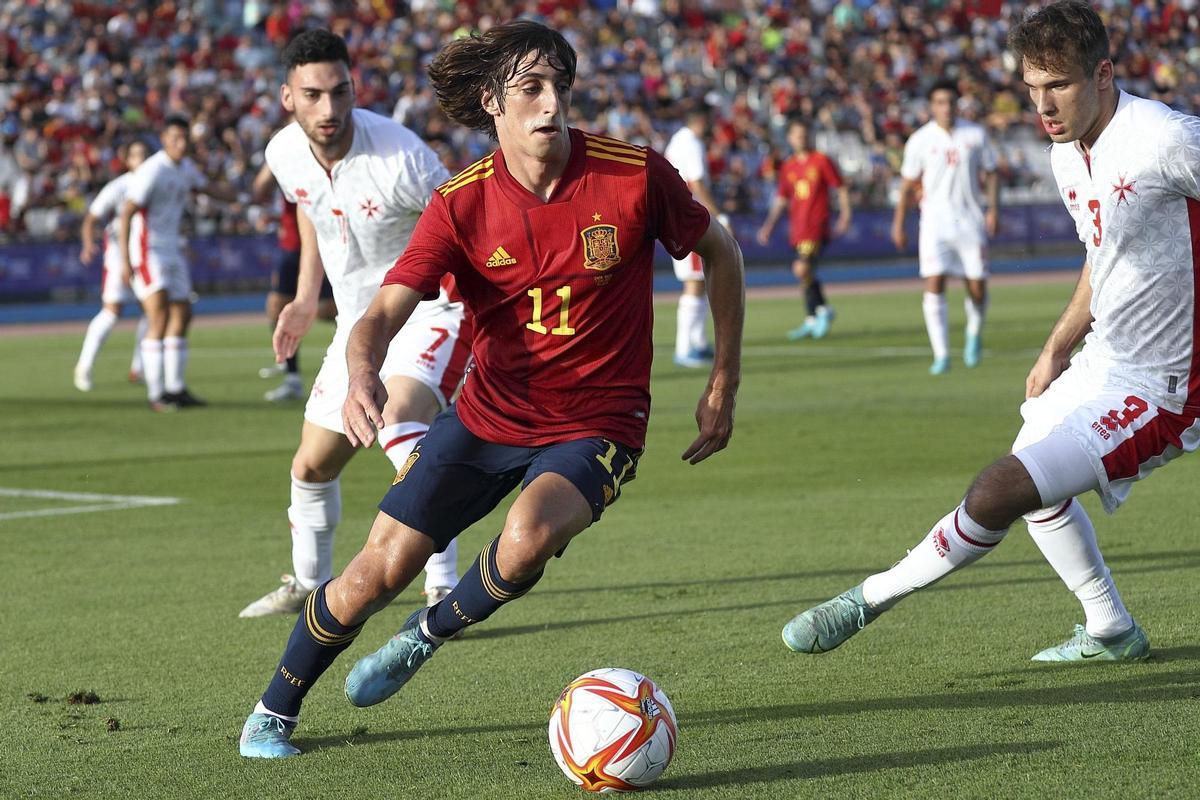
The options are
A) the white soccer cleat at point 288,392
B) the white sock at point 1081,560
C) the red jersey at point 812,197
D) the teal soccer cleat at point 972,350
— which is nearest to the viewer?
the white sock at point 1081,560

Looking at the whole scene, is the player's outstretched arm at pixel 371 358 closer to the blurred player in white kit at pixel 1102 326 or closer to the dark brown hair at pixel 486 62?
the dark brown hair at pixel 486 62

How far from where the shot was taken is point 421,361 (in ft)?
21.7

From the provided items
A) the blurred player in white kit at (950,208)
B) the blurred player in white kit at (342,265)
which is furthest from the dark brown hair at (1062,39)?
the blurred player in white kit at (950,208)

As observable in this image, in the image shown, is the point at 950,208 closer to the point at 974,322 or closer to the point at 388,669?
the point at 974,322

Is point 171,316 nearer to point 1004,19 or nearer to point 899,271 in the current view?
point 899,271

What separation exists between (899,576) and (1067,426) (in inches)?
26.8

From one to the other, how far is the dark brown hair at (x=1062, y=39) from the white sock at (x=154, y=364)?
Answer: 438 inches

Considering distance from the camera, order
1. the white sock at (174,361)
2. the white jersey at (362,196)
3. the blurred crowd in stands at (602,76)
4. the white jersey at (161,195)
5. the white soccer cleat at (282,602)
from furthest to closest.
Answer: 1. the blurred crowd in stands at (602,76)
2. the white jersey at (161,195)
3. the white sock at (174,361)
4. the white soccer cleat at (282,602)
5. the white jersey at (362,196)

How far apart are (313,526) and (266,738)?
2110mm

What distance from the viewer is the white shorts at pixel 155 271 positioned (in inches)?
595

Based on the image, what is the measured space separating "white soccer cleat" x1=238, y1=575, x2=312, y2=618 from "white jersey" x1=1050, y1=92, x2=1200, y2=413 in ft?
11.2

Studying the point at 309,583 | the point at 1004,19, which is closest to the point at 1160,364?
the point at 309,583

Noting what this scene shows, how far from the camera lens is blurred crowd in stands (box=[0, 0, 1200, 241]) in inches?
1169

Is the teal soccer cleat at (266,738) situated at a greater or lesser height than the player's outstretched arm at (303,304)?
lesser
